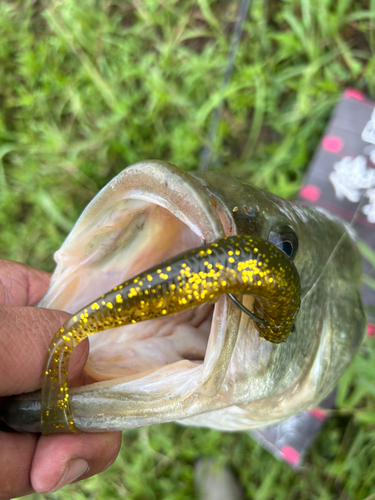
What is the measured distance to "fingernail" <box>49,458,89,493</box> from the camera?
1490 mm

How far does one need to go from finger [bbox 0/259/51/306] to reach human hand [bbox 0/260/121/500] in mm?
515

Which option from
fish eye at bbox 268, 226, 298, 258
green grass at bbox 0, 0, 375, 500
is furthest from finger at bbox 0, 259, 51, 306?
fish eye at bbox 268, 226, 298, 258

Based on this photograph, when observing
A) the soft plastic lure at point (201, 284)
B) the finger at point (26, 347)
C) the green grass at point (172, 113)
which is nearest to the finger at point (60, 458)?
the finger at point (26, 347)

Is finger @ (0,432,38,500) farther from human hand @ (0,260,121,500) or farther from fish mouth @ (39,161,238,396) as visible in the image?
fish mouth @ (39,161,238,396)

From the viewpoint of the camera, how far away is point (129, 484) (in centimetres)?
298

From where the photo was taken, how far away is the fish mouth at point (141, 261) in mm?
1108

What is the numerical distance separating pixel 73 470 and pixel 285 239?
3.82ft

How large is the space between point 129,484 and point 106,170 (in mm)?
2362

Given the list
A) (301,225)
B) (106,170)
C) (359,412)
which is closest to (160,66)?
(106,170)

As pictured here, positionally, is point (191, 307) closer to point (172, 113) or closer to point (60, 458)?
point (60, 458)

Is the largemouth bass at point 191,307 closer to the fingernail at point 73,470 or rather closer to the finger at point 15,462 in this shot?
the finger at point 15,462

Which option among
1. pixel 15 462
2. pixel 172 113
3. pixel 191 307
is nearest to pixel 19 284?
pixel 15 462

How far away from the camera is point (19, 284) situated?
→ 195 cm

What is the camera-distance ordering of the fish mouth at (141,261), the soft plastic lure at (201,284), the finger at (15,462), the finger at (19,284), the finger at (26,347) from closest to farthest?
the soft plastic lure at (201,284) → the fish mouth at (141,261) → the finger at (26,347) → the finger at (15,462) → the finger at (19,284)
